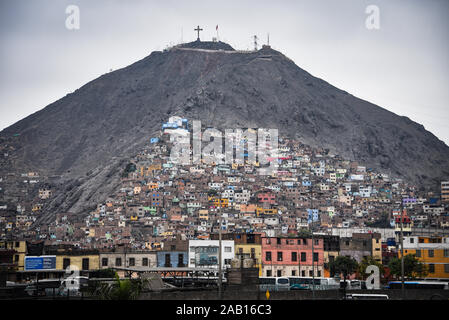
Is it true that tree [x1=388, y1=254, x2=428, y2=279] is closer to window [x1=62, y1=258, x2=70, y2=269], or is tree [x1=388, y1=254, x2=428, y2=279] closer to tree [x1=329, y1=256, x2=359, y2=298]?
tree [x1=329, y1=256, x2=359, y2=298]

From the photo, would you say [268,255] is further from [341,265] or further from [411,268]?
[411,268]

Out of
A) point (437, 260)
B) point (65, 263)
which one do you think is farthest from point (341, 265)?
point (65, 263)

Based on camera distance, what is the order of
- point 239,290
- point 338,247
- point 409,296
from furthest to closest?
point 338,247
point 409,296
point 239,290

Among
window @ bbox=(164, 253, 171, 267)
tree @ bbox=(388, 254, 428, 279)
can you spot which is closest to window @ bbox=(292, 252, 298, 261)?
tree @ bbox=(388, 254, 428, 279)

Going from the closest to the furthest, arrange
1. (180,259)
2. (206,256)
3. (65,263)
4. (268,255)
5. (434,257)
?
(65,263) → (434,257) → (268,255) → (206,256) → (180,259)

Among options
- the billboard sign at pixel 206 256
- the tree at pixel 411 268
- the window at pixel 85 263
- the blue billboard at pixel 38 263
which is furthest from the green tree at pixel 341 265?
the blue billboard at pixel 38 263

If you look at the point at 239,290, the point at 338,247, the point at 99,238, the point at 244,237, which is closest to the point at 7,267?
the point at 244,237
